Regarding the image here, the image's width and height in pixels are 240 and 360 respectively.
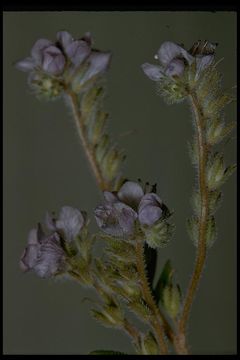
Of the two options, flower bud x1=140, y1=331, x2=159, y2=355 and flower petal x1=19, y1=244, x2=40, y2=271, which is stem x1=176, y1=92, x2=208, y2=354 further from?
flower petal x1=19, y1=244, x2=40, y2=271

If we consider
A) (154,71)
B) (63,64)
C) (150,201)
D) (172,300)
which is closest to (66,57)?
(63,64)

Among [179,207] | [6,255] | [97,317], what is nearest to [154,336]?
[97,317]

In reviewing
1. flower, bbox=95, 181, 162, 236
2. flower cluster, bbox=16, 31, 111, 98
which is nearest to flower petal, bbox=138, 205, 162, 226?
flower, bbox=95, 181, 162, 236

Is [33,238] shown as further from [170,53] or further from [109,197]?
[170,53]

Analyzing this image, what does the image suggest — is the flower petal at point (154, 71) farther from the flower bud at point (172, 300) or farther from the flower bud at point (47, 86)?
the flower bud at point (172, 300)

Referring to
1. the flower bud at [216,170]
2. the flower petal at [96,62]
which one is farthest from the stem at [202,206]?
the flower petal at [96,62]

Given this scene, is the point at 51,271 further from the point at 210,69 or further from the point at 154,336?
the point at 210,69
